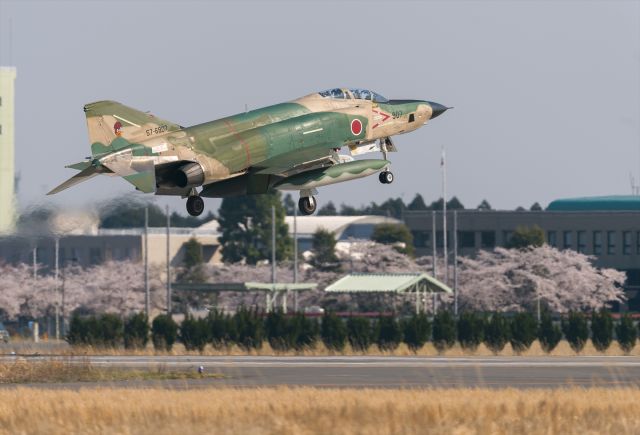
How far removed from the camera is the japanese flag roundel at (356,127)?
47250mm

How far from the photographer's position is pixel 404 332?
103062 mm

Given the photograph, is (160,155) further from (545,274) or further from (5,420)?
(545,274)

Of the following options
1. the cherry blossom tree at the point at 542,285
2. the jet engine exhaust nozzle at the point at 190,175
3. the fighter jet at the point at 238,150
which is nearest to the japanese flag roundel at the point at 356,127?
the fighter jet at the point at 238,150

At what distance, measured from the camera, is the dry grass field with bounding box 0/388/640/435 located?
45.5 meters

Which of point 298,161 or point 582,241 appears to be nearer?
point 298,161

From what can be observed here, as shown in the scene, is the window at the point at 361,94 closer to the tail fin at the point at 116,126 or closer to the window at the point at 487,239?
the tail fin at the point at 116,126

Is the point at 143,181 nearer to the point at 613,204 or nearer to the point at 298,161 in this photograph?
the point at 298,161

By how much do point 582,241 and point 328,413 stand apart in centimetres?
14381

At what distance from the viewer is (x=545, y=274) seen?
575 feet

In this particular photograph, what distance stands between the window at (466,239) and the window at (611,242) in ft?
63.2

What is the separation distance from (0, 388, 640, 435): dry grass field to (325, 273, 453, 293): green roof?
224ft

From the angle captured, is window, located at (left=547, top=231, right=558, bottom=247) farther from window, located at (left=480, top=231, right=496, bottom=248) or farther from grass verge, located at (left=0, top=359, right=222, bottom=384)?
grass verge, located at (left=0, top=359, right=222, bottom=384)

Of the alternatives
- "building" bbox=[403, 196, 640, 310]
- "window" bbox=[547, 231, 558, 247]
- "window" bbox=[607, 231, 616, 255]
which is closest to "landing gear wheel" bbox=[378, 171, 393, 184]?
"building" bbox=[403, 196, 640, 310]

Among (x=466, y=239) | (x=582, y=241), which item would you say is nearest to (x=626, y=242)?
(x=582, y=241)
